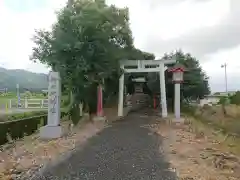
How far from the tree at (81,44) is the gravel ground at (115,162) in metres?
4.45

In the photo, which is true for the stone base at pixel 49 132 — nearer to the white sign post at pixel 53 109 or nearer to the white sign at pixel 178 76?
the white sign post at pixel 53 109

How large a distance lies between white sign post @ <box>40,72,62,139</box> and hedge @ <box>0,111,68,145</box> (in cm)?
128

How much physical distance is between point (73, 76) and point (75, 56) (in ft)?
2.66

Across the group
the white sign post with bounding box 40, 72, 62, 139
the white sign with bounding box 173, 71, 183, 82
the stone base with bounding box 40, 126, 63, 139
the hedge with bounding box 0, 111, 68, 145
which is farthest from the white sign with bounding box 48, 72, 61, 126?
the white sign with bounding box 173, 71, 183, 82

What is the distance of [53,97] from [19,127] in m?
2.20

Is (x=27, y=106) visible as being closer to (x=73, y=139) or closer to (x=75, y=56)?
(x=75, y=56)

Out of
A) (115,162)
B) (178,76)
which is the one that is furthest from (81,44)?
(115,162)

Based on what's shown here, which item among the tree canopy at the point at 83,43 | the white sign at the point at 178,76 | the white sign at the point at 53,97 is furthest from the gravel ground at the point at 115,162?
the white sign at the point at 178,76

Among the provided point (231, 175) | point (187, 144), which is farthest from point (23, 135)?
point (231, 175)

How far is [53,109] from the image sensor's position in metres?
10.1

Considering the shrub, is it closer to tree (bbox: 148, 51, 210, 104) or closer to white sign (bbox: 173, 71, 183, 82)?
tree (bbox: 148, 51, 210, 104)

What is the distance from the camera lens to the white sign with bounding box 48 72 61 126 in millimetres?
9953

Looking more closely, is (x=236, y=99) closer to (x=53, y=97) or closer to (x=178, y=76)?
(x=178, y=76)

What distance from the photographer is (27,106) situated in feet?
64.7
